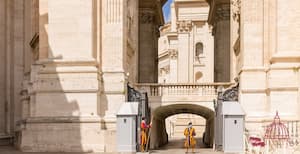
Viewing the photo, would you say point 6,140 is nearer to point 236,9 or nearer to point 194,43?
point 236,9

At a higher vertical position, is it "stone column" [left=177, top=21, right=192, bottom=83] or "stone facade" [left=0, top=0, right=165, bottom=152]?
"stone column" [left=177, top=21, right=192, bottom=83]

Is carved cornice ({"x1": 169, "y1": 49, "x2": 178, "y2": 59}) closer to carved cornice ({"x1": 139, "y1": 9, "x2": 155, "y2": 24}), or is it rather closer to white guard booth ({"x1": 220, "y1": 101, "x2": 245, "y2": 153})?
carved cornice ({"x1": 139, "y1": 9, "x2": 155, "y2": 24})

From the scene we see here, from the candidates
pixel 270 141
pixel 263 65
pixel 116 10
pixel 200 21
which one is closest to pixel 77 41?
pixel 116 10

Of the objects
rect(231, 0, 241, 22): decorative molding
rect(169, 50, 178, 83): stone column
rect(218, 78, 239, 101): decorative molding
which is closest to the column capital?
rect(231, 0, 241, 22): decorative molding

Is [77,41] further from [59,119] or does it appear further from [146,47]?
[146,47]

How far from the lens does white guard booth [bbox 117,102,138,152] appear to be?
949 inches

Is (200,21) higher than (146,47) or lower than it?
higher

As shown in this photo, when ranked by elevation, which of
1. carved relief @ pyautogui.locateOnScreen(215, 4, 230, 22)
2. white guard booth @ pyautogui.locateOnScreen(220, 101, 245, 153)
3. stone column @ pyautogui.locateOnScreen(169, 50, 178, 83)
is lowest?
white guard booth @ pyautogui.locateOnScreen(220, 101, 245, 153)

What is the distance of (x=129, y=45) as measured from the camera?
30172 mm

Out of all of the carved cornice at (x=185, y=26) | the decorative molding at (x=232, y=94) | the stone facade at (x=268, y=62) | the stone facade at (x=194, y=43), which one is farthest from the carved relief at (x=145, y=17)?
the carved cornice at (x=185, y=26)

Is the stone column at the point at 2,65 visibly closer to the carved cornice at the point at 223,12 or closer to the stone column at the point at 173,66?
the carved cornice at the point at 223,12

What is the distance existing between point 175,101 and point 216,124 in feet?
11.4

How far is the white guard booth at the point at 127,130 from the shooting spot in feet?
79.0

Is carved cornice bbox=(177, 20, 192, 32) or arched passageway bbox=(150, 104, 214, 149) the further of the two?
carved cornice bbox=(177, 20, 192, 32)
